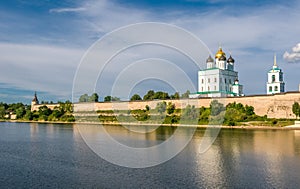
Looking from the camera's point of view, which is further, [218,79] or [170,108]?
[218,79]

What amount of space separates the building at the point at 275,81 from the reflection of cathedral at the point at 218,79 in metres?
3.15

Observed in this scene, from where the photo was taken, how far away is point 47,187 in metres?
6.84

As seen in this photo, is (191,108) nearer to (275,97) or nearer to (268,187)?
(275,97)

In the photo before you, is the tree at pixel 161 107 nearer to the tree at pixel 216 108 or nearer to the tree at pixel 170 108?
the tree at pixel 170 108

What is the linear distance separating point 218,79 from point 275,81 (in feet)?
17.5

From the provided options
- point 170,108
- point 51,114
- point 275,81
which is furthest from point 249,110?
point 51,114

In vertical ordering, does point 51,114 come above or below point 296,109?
below

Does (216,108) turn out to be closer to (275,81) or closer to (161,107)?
(161,107)

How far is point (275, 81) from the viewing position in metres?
33.1

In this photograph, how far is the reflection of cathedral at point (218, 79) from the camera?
3366 centimetres

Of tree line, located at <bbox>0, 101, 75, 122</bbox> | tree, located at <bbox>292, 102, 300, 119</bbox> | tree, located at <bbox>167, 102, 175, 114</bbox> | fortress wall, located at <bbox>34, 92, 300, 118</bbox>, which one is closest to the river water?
tree, located at <bbox>292, 102, 300, 119</bbox>

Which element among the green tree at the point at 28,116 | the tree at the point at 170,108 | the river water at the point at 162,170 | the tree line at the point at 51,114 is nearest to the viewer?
the river water at the point at 162,170

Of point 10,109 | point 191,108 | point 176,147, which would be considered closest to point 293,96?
point 191,108

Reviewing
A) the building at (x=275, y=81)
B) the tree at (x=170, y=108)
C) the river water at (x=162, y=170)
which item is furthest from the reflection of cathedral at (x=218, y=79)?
the river water at (x=162, y=170)
